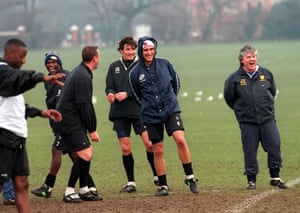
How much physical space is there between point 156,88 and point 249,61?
49.7 inches

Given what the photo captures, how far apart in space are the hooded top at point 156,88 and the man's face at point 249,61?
0.92m

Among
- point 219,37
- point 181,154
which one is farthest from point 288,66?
point 219,37

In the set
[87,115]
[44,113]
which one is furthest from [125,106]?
[44,113]

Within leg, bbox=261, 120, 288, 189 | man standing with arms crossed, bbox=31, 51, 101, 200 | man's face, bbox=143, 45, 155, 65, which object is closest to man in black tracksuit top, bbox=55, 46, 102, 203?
man standing with arms crossed, bbox=31, 51, 101, 200

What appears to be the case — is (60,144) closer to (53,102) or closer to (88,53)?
(53,102)

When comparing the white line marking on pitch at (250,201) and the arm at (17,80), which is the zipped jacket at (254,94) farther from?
the arm at (17,80)

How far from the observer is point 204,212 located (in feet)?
35.2

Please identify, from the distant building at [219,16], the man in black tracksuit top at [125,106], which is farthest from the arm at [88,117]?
the distant building at [219,16]

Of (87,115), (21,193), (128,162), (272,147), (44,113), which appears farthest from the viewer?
(128,162)

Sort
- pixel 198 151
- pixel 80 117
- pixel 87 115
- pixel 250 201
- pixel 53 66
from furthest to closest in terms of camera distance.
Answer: pixel 198 151 → pixel 53 66 → pixel 80 117 → pixel 87 115 → pixel 250 201

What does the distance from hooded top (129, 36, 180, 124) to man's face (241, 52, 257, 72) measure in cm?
92

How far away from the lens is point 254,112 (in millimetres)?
12602

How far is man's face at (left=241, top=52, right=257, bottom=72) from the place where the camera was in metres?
12.5

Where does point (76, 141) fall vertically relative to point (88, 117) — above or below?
below
